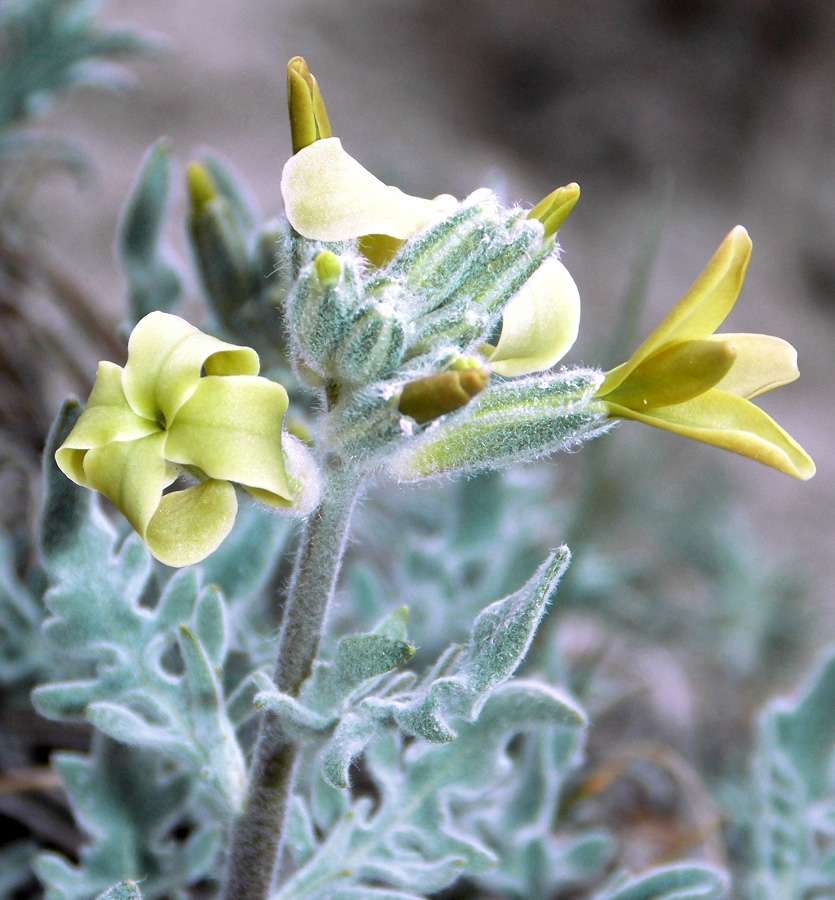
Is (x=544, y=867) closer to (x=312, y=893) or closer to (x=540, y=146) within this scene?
(x=312, y=893)


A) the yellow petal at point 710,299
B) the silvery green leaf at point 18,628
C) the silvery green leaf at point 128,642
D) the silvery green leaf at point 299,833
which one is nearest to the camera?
the yellow petal at point 710,299

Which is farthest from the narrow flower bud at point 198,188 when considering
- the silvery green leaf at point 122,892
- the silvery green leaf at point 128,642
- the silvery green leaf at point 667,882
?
the silvery green leaf at point 667,882

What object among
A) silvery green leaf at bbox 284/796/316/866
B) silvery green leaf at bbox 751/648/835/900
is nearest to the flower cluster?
silvery green leaf at bbox 284/796/316/866

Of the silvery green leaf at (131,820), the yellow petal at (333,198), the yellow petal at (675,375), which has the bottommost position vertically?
the silvery green leaf at (131,820)

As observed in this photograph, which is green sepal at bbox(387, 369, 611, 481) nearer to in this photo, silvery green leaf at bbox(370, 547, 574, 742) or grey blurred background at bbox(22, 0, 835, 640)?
silvery green leaf at bbox(370, 547, 574, 742)

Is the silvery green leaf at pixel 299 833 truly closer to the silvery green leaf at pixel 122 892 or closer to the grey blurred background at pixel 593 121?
the silvery green leaf at pixel 122 892

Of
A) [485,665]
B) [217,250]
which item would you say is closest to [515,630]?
[485,665]
